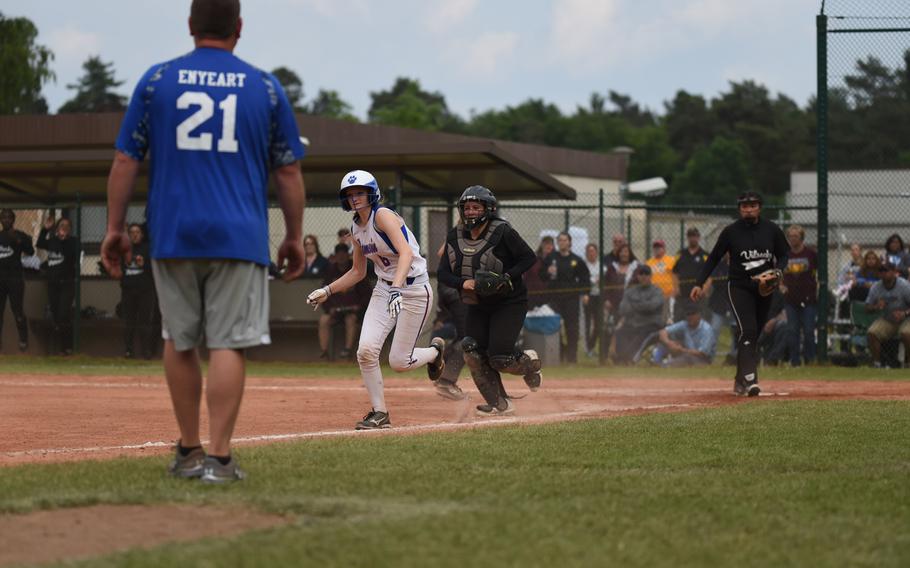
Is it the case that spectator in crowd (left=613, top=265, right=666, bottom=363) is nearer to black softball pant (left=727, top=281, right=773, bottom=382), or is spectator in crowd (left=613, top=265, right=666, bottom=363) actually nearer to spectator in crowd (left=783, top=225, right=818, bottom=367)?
spectator in crowd (left=783, top=225, right=818, bottom=367)

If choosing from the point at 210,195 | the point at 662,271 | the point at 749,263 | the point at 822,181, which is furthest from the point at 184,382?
the point at 822,181

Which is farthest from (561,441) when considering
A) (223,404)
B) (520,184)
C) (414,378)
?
(520,184)

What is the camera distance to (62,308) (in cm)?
2050

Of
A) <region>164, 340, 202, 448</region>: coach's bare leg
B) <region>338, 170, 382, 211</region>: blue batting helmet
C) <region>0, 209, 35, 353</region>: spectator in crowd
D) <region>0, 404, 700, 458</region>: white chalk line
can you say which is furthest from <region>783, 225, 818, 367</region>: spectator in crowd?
<region>164, 340, 202, 448</region>: coach's bare leg

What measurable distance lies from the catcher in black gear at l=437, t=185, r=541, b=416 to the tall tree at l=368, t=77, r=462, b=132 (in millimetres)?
83678

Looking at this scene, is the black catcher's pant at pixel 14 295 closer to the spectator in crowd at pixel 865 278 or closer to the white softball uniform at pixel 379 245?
the white softball uniform at pixel 379 245

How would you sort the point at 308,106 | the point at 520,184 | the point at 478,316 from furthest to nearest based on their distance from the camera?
the point at 308,106 < the point at 520,184 < the point at 478,316

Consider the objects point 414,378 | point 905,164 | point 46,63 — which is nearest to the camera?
point 414,378

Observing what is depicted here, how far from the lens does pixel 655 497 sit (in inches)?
237

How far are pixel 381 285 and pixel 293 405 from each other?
2463 millimetres

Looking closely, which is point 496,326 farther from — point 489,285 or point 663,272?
point 663,272

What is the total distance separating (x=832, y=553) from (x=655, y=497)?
1220 millimetres

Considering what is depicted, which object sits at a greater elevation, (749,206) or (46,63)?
(46,63)

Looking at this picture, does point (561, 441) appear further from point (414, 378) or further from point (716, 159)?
point (716, 159)
